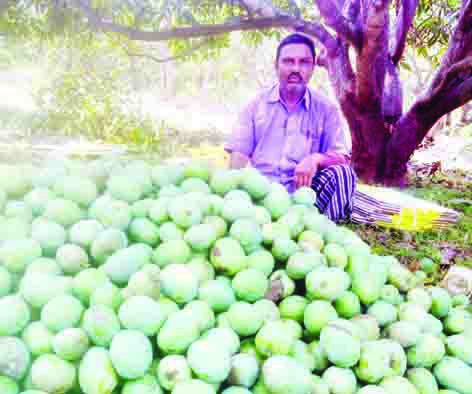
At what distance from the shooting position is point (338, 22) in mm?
4254

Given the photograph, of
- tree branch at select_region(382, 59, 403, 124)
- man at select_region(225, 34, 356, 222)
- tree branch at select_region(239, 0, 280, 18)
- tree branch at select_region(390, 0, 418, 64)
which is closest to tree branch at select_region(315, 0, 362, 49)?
tree branch at select_region(239, 0, 280, 18)

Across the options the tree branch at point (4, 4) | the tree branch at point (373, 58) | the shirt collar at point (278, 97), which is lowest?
the shirt collar at point (278, 97)

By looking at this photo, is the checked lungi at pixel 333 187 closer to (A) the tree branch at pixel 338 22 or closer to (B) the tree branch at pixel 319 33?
(A) the tree branch at pixel 338 22

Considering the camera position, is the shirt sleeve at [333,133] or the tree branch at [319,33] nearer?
the shirt sleeve at [333,133]

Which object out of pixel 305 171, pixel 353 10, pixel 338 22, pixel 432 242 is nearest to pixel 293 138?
pixel 305 171

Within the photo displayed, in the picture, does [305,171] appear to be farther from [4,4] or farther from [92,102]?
[92,102]

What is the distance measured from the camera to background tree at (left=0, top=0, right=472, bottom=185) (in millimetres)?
4379

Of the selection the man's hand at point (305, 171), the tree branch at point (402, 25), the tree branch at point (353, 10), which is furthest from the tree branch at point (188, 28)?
the man's hand at point (305, 171)

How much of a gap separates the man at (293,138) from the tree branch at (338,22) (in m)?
1.69

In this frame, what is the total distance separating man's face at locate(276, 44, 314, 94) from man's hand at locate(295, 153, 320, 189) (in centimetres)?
49

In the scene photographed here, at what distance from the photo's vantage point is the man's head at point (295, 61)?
263 cm

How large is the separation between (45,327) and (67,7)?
4738mm

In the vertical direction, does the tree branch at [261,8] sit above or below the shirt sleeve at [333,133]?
above

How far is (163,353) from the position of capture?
0.88 metres
